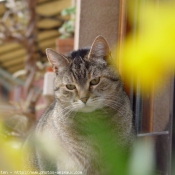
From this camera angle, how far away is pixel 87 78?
1.90 meters

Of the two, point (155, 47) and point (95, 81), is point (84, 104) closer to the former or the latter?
point (95, 81)

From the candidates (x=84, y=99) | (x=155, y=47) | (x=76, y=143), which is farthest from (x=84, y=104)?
(x=155, y=47)

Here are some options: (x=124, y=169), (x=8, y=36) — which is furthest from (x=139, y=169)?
(x=8, y=36)

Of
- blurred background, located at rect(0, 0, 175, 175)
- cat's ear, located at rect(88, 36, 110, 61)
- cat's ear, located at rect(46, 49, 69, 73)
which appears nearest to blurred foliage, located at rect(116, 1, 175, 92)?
blurred background, located at rect(0, 0, 175, 175)

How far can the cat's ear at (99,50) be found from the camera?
1.83 metres

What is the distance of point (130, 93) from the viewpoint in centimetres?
215

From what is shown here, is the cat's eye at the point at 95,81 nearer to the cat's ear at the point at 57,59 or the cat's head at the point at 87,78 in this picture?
the cat's head at the point at 87,78

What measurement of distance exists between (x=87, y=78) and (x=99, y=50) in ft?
0.45

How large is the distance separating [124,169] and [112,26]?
2.14m

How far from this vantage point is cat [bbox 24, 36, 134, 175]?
188 cm

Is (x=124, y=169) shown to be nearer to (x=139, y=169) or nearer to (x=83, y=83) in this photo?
(x=139, y=169)

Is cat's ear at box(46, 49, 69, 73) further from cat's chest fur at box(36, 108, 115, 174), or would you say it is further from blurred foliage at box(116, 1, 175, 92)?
blurred foliage at box(116, 1, 175, 92)

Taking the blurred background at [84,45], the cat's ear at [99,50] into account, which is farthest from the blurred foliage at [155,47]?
the cat's ear at [99,50]

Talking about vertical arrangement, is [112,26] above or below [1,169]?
above
